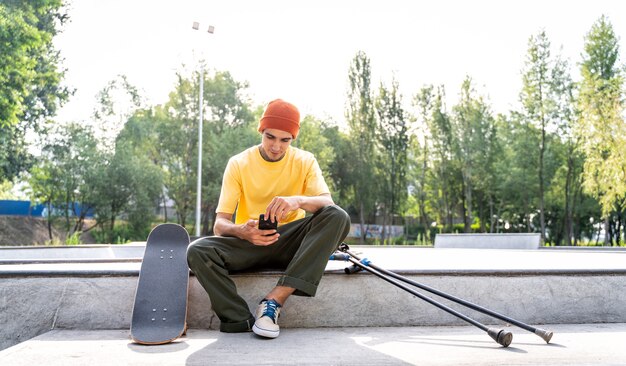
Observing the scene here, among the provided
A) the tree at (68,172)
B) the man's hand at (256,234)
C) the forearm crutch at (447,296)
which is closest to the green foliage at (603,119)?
the forearm crutch at (447,296)

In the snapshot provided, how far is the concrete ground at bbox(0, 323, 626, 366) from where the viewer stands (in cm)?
211

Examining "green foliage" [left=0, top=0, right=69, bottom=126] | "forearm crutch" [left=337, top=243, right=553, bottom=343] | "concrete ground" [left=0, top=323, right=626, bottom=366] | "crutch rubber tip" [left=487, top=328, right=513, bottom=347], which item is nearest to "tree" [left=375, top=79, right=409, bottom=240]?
"green foliage" [left=0, top=0, right=69, bottom=126]

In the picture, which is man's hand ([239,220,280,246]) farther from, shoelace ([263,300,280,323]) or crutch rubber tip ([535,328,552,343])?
crutch rubber tip ([535,328,552,343])

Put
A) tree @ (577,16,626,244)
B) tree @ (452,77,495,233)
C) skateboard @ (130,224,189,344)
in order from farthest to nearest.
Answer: tree @ (452,77,495,233) → tree @ (577,16,626,244) → skateboard @ (130,224,189,344)

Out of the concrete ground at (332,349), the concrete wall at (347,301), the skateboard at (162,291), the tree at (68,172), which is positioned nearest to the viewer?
the concrete ground at (332,349)

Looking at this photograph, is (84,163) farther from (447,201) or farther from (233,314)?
(233,314)

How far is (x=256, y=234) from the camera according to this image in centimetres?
281

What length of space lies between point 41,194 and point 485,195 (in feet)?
98.3

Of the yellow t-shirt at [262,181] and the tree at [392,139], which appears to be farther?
the tree at [392,139]

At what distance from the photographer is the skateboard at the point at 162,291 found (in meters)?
2.62

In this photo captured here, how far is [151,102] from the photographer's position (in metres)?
34.6

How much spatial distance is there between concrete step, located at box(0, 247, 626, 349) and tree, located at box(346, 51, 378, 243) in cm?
2929

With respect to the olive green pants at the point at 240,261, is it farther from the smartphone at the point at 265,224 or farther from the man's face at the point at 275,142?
the man's face at the point at 275,142

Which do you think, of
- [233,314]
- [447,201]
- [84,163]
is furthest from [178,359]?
[447,201]
